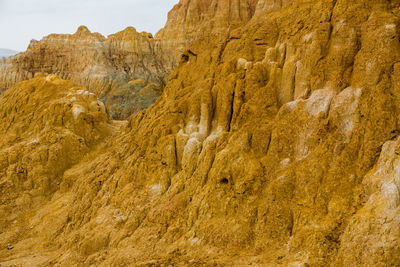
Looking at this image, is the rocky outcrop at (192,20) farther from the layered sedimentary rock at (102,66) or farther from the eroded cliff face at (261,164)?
the eroded cliff face at (261,164)

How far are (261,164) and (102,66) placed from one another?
55530 millimetres

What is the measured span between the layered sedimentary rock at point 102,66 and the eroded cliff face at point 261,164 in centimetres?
3841

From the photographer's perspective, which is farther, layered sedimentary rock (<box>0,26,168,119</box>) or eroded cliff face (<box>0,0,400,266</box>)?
layered sedimentary rock (<box>0,26,168,119</box>)

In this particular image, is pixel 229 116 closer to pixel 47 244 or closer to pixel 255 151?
pixel 255 151

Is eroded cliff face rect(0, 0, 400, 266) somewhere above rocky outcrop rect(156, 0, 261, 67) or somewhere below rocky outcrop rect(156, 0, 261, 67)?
below

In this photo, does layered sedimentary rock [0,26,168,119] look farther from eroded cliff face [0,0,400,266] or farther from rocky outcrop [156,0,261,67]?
eroded cliff face [0,0,400,266]

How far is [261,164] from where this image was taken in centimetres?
1377

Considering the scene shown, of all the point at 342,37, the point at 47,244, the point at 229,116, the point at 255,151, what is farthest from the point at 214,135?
the point at 47,244

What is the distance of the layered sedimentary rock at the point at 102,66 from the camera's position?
5953 cm

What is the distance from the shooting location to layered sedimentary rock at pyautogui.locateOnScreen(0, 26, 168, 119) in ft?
195

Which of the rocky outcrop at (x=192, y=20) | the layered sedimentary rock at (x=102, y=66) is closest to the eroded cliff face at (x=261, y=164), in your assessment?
the rocky outcrop at (x=192, y=20)

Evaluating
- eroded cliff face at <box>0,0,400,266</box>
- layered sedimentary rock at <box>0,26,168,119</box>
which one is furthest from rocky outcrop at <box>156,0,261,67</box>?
eroded cliff face at <box>0,0,400,266</box>

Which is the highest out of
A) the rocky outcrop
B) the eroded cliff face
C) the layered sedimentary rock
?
the rocky outcrop

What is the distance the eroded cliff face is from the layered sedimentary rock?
3841 cm
